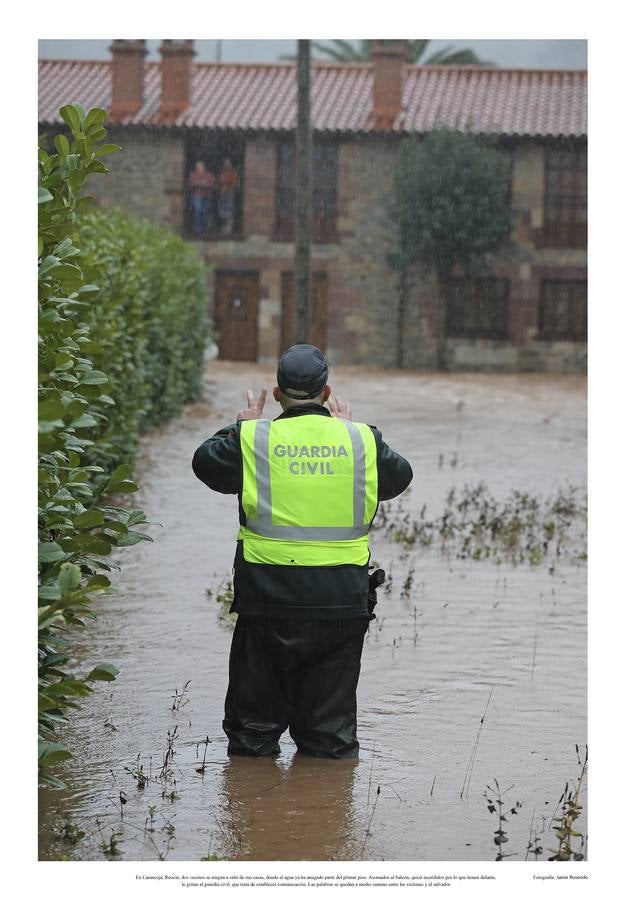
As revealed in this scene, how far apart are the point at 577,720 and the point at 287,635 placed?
1913 mm

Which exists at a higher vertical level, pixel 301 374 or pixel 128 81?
pixel 128 81

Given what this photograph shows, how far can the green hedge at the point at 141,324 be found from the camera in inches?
456

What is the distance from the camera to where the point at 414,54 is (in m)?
39.4

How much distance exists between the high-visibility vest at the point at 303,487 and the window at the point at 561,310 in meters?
28.2

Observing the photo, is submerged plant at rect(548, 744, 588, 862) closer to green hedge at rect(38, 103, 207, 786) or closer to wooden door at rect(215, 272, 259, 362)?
green hedge at rect(38, 103, 207, 786)

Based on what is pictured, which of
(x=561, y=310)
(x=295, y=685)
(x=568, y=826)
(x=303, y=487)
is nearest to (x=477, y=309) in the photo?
(x=561, y=310)

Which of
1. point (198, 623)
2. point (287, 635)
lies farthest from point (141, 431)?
point (287, 635)

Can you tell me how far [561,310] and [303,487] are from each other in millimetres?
28652

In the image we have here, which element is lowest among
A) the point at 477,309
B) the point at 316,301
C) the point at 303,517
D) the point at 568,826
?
the point at 568,826

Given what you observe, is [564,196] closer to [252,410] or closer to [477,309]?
[477,309]

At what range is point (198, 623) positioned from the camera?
8.67 meters

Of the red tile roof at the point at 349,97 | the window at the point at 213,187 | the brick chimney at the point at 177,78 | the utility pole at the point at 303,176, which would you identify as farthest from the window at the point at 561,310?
the utility pole at the point at 303,176
